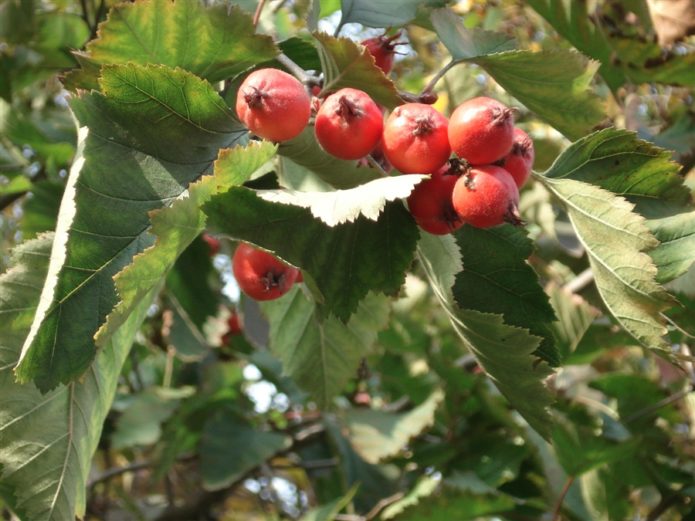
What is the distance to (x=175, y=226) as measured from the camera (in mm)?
887

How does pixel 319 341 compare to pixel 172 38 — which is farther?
pixel 319 341

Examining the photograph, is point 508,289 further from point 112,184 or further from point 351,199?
point 112,184

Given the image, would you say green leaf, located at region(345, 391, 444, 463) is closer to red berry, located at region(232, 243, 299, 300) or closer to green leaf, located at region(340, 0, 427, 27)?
red berry, located at region(232, 243, 299, 300)

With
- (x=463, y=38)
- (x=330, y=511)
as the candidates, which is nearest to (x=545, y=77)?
(x=463, y=38)

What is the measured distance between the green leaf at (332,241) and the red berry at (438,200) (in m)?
0.04

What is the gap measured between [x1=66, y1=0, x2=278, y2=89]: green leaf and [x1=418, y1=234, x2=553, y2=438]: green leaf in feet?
1.24

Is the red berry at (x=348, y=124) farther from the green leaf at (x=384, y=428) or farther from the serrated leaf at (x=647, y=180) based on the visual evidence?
the green leaf at (x=384, y=428)

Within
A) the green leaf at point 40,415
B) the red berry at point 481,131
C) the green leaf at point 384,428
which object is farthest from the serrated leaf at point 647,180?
the green leaf at point 384,428

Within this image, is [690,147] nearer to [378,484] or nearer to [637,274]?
[637,274]

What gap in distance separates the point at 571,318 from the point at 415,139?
90 centimetres

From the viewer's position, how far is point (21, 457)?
1.09m

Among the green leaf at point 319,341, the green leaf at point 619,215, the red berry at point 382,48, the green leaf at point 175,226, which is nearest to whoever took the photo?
the green leaf at point 175,226

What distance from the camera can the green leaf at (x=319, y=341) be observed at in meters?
1.41

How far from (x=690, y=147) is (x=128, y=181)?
4.25 feet
